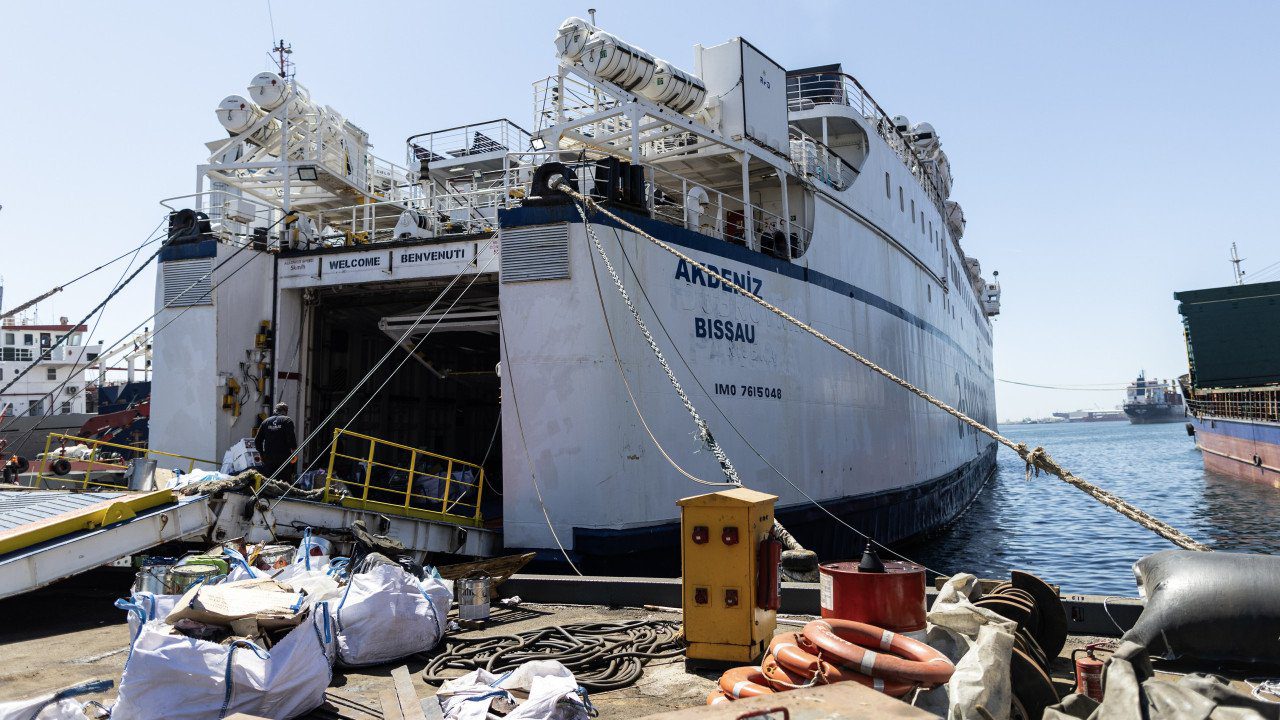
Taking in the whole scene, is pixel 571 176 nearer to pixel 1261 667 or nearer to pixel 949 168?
pixel 1261 667

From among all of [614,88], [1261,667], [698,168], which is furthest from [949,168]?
[1261,667]

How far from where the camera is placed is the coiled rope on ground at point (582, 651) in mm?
5082

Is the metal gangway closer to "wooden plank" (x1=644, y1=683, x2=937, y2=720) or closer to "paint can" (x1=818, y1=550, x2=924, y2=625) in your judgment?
"paint can" (x1=818, y1=550, x2=924, y2=625)

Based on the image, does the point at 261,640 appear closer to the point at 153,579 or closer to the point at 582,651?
the point at 582,651

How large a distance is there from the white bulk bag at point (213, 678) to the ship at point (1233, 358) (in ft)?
111

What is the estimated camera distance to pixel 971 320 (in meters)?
33.9

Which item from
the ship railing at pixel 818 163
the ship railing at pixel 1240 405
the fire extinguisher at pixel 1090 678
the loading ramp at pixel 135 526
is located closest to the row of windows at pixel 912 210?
the ship railing at pixel 818 163

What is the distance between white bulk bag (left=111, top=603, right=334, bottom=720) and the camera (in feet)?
12.9

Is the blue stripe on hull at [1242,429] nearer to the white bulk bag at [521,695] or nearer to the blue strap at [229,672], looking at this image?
the white bulk bag at [521,695]

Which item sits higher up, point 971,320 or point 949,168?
point 949,168

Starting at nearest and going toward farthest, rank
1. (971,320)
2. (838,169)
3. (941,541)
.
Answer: (838,169) → (941,541) → (971,320)

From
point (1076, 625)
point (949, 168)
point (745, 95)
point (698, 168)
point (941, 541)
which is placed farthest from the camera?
point (949, 168)

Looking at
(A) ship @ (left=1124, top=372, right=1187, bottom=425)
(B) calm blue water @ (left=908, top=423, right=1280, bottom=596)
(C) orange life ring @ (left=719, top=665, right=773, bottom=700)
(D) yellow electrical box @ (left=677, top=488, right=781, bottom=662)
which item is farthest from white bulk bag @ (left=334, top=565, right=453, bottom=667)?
(A) ship @ (left=1124, top=372, right=1187, bottom=425)

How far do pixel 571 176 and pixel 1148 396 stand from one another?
143789mm
